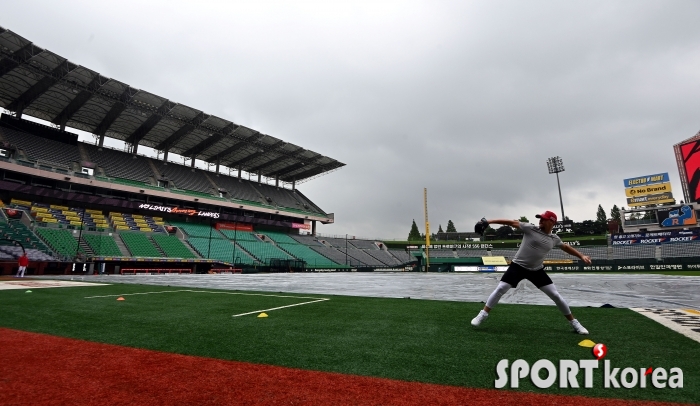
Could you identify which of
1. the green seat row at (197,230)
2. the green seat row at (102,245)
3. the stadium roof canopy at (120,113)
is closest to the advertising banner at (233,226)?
the green seat row at (197,230)

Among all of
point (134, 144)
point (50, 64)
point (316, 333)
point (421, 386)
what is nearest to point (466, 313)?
point (316, 333)

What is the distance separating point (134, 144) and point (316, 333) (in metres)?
51.8

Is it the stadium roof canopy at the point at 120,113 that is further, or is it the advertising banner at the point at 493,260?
the advertising banner at the point at 493,260

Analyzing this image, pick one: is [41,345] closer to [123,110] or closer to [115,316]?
[115,316]

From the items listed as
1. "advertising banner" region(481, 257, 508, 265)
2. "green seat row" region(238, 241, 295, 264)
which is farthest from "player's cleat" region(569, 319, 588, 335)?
"advertising banner" region(481, 257, 508, 265)

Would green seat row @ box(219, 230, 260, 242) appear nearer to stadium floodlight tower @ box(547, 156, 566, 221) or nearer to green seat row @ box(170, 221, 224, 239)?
green seat row @ box(170, 221, 224, 239)

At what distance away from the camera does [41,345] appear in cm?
407

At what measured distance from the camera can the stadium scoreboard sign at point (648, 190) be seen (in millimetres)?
49719

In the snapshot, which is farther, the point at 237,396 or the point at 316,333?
the point at 316,333

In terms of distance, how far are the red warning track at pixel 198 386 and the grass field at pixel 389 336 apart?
0.20m

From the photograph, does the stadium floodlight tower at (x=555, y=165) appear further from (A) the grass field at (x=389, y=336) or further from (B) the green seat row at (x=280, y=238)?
(A) the grass field at (x=389, y=336)

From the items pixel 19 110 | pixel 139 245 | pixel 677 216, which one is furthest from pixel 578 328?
pixel 677 216

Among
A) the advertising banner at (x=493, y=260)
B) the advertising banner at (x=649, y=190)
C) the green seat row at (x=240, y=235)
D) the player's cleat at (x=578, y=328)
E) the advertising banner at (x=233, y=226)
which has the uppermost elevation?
the advertising banner at (x=649, y=190)
